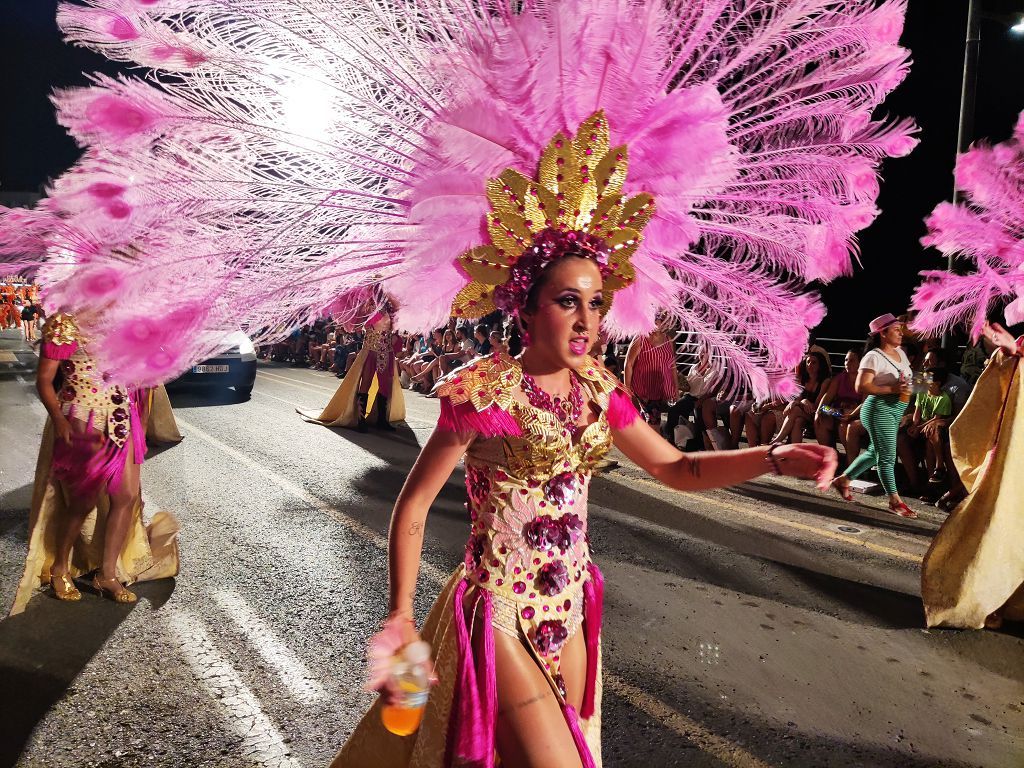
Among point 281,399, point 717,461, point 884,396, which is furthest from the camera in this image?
point 281,399

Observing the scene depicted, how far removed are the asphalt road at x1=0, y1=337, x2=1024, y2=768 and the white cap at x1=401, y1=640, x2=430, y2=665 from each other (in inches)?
58.9

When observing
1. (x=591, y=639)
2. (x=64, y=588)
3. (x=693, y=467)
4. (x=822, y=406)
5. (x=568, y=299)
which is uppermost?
(x=568, y=299)

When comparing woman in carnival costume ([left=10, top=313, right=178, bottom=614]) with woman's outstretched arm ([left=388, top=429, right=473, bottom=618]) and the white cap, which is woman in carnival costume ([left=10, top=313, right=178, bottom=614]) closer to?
woman's outstretched arm ([left=388, top=429, right=473, bottom=618])

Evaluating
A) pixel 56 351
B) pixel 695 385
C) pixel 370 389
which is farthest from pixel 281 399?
pixel 56 351

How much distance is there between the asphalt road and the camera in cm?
320

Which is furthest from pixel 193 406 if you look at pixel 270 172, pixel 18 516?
pixel 270 172

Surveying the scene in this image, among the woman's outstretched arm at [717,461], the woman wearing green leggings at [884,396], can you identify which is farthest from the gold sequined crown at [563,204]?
the woman wearing green leggings at [884,396]

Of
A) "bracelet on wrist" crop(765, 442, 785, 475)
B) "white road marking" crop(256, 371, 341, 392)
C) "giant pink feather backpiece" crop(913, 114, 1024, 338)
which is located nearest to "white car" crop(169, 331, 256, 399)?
"white road marking" crop(256, 371, 341, 392)

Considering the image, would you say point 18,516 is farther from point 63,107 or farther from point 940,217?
point 940,217

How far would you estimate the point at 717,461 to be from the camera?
2.45 meters

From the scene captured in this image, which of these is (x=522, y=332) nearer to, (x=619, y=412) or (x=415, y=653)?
(x=619, y=412)

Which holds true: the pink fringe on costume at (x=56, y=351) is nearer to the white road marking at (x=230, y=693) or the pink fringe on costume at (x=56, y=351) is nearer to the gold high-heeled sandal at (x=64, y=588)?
the gold high-heeled sandal at (x=64, y=588)

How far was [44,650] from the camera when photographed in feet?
12.9

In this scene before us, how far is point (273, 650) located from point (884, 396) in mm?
5783
